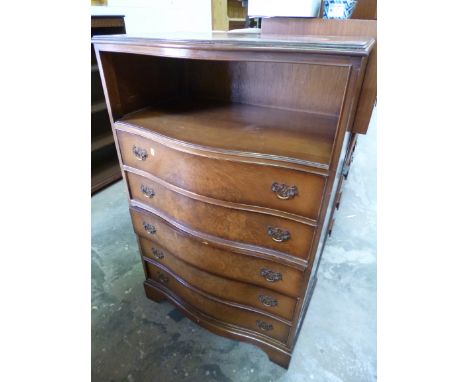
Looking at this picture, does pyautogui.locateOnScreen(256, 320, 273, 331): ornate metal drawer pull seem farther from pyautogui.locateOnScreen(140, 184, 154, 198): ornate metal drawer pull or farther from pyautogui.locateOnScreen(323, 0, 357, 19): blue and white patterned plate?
pyautogui.locateOnScreen(323, 0, 357, 19): blue and white patterned plate

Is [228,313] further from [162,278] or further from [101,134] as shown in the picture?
[101,134]

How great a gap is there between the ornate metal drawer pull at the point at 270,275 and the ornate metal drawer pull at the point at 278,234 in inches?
6.2

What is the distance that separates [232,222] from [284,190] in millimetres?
232

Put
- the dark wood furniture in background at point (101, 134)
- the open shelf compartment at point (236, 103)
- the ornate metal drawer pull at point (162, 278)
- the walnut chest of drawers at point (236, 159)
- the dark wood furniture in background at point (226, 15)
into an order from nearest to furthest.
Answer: the walnut chest of drawers at point (236, 159), the open shelf compartment at point (236, 103), the ornate metal drawer pull at point (162, 278), the dark wood furniture in background at point (101, 134), the dark wood furniture in background at point (226, 15)

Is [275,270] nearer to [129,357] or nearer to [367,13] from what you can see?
[129,357]

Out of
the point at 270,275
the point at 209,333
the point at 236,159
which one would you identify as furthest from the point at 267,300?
the point at 236,159

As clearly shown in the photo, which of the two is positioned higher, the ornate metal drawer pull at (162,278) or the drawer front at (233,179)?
the drawer front at (233,179)

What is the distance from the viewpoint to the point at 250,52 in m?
0.62

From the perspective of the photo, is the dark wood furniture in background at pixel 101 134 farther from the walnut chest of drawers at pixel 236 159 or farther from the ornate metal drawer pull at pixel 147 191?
the ornate metal drawer pull at pixel 147 191

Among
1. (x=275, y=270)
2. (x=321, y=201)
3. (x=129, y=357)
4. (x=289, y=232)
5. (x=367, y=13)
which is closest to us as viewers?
(x=321, y=201)

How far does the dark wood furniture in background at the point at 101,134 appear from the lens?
2.10 meters

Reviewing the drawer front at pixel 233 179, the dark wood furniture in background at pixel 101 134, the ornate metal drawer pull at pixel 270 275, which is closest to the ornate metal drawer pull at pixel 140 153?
the drawer front at pixel 233 179
